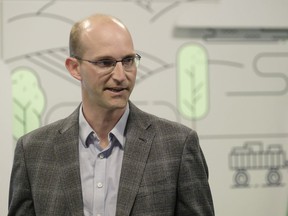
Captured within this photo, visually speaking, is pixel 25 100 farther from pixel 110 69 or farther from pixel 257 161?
pixel 257 161

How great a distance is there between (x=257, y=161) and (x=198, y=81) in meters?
0.50

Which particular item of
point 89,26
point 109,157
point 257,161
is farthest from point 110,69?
point 257,161

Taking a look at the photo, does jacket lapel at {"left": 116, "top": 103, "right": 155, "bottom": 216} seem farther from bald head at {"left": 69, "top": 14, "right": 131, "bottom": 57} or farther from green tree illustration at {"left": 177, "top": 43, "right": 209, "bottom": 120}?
green tree illustration at {"left": 177, "top": 43, "right": 209, "bottom": 120}

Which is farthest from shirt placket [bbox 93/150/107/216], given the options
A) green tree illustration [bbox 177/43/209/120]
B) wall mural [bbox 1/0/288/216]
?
green tree illustration [bbox 177/43/209/120]

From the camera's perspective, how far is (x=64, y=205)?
1382 millimetres

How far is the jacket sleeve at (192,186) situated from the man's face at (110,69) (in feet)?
0.79

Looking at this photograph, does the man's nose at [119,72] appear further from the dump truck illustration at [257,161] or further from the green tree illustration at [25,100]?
the dump truck illustration at [257,161]

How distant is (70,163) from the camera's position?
4.65ft

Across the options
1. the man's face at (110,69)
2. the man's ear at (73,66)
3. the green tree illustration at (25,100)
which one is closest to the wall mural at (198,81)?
the green tree illustration at (25,100)

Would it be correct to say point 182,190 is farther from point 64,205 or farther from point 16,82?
point 16,82

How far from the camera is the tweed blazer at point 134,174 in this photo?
4.48 ft

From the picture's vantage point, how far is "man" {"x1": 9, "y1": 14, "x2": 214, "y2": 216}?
1.37m

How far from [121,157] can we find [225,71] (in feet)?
3.57

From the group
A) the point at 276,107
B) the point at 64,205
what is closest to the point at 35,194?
the point at 64,205
